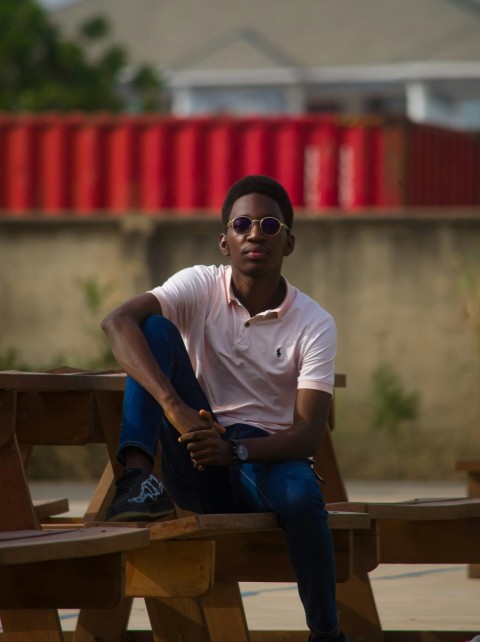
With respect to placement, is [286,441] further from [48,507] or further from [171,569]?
[48,507]

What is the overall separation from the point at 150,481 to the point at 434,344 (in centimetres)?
750

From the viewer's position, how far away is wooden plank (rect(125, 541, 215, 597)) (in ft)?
13.0

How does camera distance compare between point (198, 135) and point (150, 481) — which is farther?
point (198, 135)

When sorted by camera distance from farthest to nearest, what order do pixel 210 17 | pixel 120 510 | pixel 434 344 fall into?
pixel 210 17 < pixel 434 344 < pixel 120 510

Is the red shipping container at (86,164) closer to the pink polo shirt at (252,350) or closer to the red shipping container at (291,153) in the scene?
the red shipping container at (291,153)

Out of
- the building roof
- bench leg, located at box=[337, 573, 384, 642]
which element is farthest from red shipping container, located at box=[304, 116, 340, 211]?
the building roof

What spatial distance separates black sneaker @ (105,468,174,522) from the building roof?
3795 cm

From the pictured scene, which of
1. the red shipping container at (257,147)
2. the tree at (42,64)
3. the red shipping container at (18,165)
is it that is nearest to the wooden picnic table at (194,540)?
Result: the red shipping container at (257,147)

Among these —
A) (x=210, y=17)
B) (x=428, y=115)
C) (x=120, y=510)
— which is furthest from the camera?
(x=210, y=17)

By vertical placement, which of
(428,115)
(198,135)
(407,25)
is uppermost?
(407,25)

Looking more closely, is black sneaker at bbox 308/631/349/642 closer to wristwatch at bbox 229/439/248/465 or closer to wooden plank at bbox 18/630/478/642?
wristwatch at bbox 229/439/248/465

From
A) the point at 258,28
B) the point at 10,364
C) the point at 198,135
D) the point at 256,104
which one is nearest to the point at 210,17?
the point at 258,28

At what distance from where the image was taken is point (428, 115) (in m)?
42.2

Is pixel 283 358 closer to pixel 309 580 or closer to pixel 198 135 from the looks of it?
pixel 309 580
